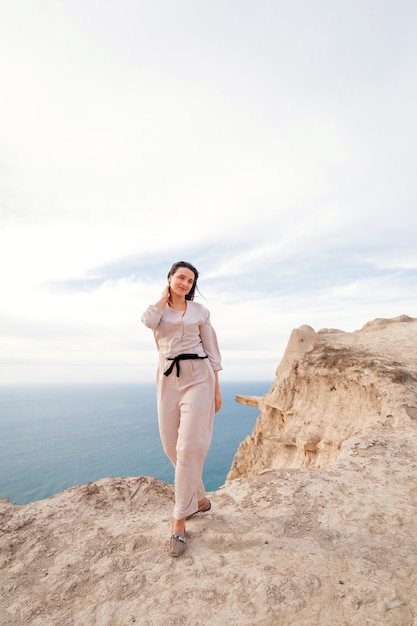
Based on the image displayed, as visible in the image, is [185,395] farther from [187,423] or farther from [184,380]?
[187,423]

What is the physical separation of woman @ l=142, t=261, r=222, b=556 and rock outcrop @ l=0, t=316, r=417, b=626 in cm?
63

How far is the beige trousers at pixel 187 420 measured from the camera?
3684 mm

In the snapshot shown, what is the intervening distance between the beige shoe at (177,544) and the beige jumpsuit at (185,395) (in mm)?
276

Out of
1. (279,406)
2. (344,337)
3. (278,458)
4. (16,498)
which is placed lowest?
(16,498)

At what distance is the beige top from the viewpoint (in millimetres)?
3957

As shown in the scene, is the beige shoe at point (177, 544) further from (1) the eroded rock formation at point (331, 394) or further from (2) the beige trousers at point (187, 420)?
(1) the eroded rock formation at point (331, 394)

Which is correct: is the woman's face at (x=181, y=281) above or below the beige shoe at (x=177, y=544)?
above

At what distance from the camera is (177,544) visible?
10.9ft

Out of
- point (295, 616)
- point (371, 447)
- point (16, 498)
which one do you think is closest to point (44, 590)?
point (295, 616)

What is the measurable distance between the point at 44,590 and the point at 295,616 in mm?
2363

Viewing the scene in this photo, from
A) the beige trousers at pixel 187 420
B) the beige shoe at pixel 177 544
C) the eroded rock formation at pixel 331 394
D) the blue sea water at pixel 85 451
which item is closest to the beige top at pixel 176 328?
the beige trousers at pixel 187 420

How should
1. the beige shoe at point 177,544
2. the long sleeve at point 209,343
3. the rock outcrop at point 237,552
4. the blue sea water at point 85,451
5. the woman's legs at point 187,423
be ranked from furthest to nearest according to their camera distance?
the blue sea water at point 85,451, the long sleeve at point 209,343, the woman's legs at point 187,423, the beige shoe at point 177,544, the rock outcrop at point 237,552

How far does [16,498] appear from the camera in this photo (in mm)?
52250

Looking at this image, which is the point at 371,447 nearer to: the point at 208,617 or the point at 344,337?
the point at 208,617
